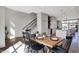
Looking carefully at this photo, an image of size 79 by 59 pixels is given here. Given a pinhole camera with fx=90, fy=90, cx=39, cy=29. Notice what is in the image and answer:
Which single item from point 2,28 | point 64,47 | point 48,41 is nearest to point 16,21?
point 2,28

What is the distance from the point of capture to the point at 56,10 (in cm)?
150

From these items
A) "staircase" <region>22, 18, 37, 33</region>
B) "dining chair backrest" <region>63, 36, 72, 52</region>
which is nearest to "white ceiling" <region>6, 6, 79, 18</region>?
"staircase" <region>22, 18, 37, 33</region>

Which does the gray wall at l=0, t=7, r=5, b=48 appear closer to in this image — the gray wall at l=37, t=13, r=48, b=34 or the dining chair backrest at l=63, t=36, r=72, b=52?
the gray wall at l=37, t=13, r=48, b=34

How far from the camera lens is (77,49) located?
1505 millimetres

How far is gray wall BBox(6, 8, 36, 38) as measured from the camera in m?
1.52

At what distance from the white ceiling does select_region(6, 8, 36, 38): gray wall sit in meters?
0.09

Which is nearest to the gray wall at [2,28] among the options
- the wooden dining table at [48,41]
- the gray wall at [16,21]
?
the gray wall at [16,21]

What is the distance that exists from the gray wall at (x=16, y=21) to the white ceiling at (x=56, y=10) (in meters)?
0.09

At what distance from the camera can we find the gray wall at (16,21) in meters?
1.52

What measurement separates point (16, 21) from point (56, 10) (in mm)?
710
